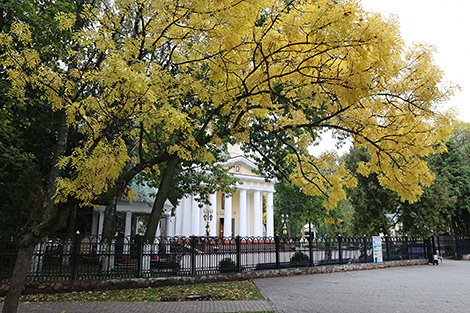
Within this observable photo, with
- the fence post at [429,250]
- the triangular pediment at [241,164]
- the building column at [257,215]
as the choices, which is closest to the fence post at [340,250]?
the fence post at [429,250]

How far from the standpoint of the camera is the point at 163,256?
1138 centimetres

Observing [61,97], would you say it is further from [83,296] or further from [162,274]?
[162,274]

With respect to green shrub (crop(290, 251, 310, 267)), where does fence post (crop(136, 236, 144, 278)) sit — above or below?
above

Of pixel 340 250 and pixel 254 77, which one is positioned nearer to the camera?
pixel 254 77

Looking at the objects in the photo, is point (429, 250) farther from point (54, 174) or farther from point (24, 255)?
point (24, 255)

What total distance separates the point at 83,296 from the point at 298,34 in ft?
28.4

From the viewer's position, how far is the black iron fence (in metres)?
9.34

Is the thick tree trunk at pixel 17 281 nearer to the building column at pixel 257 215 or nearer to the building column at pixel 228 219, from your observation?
the building column at pixel 228 219

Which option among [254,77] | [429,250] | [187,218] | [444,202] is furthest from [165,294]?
[187,218]

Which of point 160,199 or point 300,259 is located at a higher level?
point 160,199

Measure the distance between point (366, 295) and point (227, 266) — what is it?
207 inches

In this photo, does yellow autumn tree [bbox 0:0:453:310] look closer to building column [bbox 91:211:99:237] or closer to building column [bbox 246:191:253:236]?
building column [bbox 91:211:99:237]

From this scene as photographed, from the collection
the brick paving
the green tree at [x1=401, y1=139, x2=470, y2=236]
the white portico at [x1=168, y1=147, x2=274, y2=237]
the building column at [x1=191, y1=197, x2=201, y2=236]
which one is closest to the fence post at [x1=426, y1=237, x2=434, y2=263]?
the green tree at [x1=401, y1=139, x2=470, y2=236]

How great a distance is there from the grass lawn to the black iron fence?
726 millimetres
